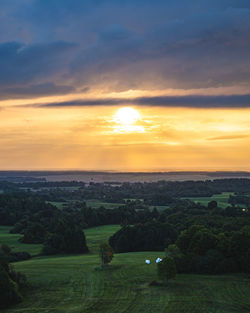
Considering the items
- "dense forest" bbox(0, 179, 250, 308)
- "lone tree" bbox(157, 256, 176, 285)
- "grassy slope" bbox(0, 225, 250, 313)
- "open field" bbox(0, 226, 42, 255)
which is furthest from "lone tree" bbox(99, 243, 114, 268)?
"open field" bbox(0, 226, 42, 255)

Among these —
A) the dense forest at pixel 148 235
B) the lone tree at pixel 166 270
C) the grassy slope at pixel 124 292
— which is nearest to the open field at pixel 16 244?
the dense forest at pixel 148 235

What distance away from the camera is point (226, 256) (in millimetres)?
53156

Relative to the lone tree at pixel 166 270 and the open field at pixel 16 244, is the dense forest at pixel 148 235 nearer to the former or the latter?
the open field at pixel 16 244

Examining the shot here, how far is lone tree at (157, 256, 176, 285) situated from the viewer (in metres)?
44.9

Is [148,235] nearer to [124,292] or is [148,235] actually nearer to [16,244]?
[16,244]

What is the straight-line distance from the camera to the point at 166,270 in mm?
44938

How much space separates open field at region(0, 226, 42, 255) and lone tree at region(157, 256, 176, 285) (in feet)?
121

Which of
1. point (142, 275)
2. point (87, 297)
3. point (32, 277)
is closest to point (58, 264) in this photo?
point (32, 277)

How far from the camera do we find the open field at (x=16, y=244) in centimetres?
7745

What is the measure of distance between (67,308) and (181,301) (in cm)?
1079

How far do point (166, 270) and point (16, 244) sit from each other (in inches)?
1876

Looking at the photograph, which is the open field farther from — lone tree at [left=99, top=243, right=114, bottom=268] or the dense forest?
lone tree at [left=99, top=243, right=114, bottom=268]

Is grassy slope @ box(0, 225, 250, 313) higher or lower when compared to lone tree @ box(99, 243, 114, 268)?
lower

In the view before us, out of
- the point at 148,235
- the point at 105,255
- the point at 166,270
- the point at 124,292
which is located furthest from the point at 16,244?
the point at 166,270
